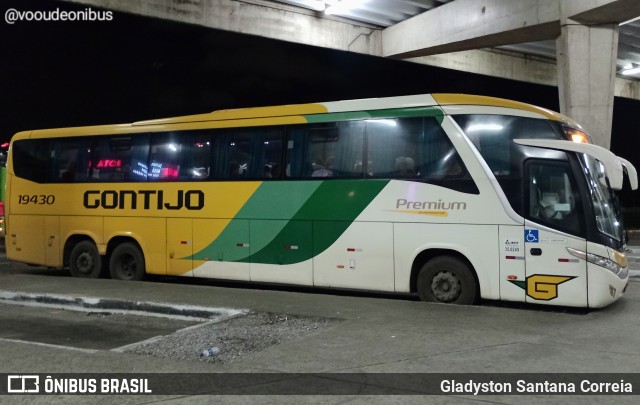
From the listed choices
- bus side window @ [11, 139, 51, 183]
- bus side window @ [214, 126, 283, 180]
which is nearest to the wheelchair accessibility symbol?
bus side window @ [214, 126, 283, 180]

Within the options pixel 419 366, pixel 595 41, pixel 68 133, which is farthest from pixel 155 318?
pixel 595 41

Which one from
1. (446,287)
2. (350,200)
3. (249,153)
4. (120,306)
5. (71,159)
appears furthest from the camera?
(71,159)

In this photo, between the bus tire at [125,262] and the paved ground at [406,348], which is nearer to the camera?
the paved ground at [406,348]

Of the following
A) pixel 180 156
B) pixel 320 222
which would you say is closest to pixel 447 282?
pixel 320 222

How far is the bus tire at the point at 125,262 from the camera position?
41.6 feet

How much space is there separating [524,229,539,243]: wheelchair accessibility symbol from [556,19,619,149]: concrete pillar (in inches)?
594

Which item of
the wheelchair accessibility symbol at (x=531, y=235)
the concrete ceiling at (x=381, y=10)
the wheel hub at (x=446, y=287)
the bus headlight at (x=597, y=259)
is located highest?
the concrete ceiling at (x=381, y=10)

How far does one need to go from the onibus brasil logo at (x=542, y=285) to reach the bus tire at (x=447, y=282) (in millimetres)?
804

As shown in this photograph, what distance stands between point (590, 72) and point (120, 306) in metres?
19.3

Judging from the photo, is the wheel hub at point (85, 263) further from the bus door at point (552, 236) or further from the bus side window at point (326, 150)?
the bus door at point (552, 236)

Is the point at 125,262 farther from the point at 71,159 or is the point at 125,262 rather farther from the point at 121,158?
the point at 71,159

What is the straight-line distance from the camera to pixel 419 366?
19.0 feet

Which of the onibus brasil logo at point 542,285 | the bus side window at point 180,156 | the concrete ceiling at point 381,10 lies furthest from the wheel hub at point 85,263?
the concrete ceiling at point 381,10

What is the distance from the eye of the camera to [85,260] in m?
13.3
